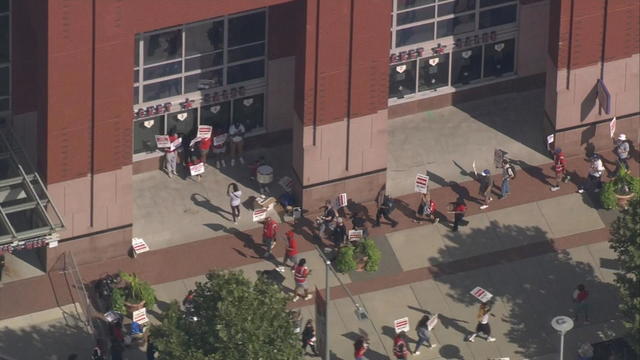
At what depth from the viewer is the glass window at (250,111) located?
96500 millimetres

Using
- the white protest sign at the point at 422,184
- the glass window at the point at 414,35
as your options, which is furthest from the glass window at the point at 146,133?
the white protest sign at the point at 422,184

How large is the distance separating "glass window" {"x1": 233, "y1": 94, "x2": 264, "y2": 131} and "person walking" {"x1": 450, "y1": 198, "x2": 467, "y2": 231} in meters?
8.54

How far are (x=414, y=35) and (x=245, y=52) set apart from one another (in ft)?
23.2

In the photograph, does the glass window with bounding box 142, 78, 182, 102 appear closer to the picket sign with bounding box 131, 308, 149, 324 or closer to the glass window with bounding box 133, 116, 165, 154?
the glass window with bounding box 133, 116, 165, 154

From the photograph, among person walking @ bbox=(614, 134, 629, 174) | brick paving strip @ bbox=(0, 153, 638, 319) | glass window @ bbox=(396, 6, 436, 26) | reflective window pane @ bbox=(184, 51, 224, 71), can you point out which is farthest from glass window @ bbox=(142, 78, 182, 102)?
→ person walking @ bbox=(614, 134, 629, 174)

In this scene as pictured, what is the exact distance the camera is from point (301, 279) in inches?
3575

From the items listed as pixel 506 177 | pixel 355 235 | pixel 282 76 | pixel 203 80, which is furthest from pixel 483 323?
pixel 203 80

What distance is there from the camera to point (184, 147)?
96.2m

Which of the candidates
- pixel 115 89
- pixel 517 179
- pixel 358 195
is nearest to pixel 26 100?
pixel 115 89

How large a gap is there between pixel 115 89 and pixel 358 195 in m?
11.8

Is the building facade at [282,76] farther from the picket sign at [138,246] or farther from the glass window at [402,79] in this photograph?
the picket sign at [138,246]

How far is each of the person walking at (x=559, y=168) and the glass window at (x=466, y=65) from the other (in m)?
5.09

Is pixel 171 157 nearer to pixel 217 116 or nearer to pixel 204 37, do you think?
pixel 217 116

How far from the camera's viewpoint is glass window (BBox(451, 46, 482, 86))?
99375 mm
